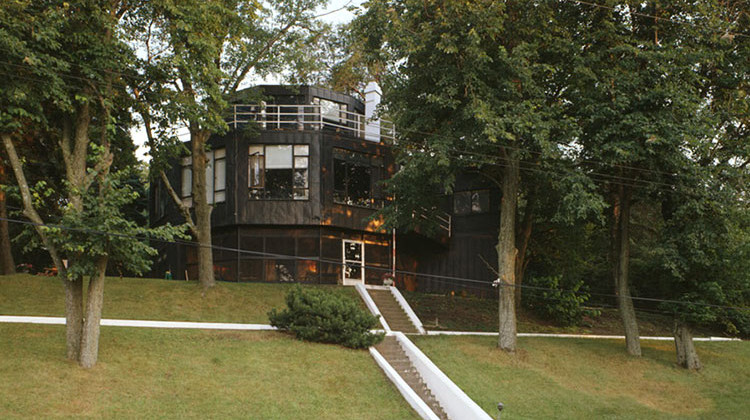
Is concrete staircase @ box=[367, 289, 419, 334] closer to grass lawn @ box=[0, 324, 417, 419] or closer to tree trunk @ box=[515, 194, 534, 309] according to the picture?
grass lawn @ box=[0, 324, 417, 419]

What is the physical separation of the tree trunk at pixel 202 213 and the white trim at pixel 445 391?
811cm

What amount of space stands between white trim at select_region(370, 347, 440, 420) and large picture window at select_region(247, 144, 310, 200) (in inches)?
420

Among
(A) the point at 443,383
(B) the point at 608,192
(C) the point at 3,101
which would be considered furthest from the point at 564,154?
(C) the point at 3,101

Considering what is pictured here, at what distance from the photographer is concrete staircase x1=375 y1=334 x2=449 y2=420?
16.1 meters

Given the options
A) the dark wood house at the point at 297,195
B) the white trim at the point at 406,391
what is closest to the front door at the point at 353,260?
the dark wood house at the point at 297,195

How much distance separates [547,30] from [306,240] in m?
13.1

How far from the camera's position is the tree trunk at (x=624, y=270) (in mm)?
21875

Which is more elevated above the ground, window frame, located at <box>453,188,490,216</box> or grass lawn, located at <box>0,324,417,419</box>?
window frame, located at <box>453,188,490,216</box>

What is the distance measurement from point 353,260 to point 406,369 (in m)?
10.9

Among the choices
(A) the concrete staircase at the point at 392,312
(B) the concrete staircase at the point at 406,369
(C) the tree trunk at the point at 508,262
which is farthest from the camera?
(A) the concrete staircase at the point at 392,312

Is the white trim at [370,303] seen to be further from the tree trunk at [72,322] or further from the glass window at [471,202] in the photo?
the tree trunk at [72,322]

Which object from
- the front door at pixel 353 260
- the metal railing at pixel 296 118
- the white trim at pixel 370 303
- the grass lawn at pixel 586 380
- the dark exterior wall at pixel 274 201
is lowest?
the grass lawn at pixel 586 380

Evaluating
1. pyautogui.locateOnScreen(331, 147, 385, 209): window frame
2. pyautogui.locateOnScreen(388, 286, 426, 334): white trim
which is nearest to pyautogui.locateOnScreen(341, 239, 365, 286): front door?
pyautogui.locateOnScreen(331, 147, 385, 209): window frame

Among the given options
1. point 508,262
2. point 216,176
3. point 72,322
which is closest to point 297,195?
point 216,176
